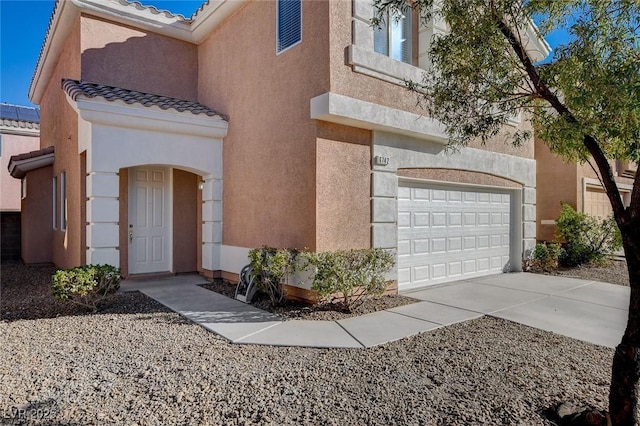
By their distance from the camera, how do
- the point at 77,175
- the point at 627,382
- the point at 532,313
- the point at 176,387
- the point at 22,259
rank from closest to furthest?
the point at 627,382 → the point at 176,387 → the point at 532,313 → the point at 77,175 → the point at 22,259

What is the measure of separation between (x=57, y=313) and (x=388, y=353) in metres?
5.89

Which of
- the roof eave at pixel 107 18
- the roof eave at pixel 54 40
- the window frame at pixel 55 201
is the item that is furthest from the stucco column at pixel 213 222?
the window frame at pixel 55 201

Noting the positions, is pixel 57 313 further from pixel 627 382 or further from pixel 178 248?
pixel 627 382

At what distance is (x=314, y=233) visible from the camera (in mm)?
7207

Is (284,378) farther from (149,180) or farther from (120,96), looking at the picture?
(149,180)

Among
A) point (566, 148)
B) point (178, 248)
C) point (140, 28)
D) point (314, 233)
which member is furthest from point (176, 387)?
point (140, 28)

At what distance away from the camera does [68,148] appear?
35.6 feet

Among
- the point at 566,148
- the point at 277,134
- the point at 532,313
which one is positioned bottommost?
the point at 532,313

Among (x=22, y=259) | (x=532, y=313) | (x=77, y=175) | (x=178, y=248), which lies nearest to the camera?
(x=532, y=313)

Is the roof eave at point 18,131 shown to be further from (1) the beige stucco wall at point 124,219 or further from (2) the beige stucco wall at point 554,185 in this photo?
(2) the beige stucco wall at point 554,185

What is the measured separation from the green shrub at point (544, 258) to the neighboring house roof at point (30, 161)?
15.6 meters

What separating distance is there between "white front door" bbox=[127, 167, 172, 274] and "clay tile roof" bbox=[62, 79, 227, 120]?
1842mm

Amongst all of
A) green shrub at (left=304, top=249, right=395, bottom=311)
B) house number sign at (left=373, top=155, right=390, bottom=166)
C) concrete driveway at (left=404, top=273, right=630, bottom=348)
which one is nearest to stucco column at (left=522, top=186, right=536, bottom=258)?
concrete driveway at (left=404, top=273, right=630, bottom=348)

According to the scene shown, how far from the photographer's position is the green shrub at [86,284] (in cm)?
664
